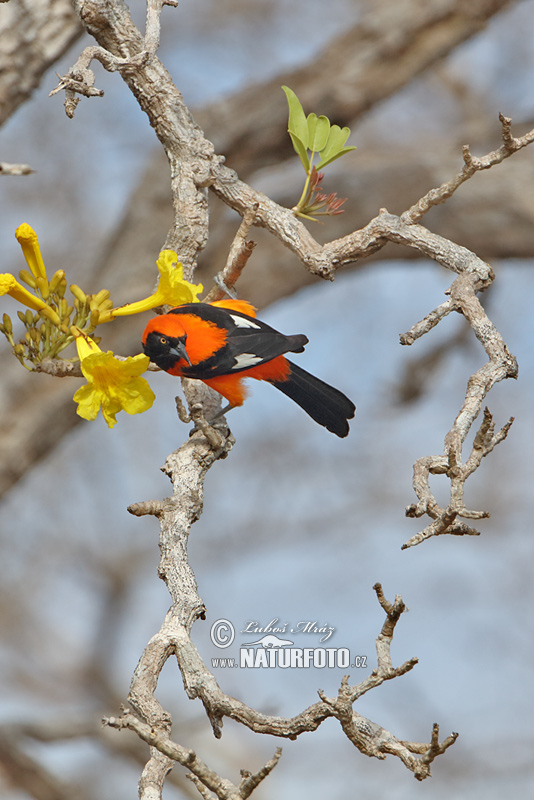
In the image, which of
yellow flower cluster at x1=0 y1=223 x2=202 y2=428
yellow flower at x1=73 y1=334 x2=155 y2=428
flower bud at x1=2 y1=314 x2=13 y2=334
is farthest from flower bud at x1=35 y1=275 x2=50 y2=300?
yellow flower at x1=73 y1=334 x2=155 y2=428

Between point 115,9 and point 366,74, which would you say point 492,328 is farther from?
point 366,74

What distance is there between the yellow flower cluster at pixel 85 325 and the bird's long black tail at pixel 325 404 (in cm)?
60

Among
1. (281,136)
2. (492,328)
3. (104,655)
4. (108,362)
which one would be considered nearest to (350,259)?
(492,328)

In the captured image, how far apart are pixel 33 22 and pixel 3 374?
10.4 ft

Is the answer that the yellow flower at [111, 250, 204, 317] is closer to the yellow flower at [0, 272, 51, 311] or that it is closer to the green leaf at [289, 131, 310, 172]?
the yellow flower at [0, 272, 51, 311]

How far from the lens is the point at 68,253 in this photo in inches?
424

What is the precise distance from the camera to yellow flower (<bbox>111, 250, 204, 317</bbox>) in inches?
86.7

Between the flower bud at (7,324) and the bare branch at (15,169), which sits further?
the flower bud at (7,324)

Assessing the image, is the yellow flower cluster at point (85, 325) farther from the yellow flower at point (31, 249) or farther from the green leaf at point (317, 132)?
the green leaf at point (317, 132)

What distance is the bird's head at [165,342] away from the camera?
90.9 inches

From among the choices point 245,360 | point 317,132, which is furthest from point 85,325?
point 317,132

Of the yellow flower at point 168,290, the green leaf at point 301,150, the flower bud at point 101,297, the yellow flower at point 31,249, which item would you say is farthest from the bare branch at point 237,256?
the yellow flower at point 31,249

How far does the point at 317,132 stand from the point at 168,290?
0.74 meters

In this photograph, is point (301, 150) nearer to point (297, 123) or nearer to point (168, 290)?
point (297, 123)
